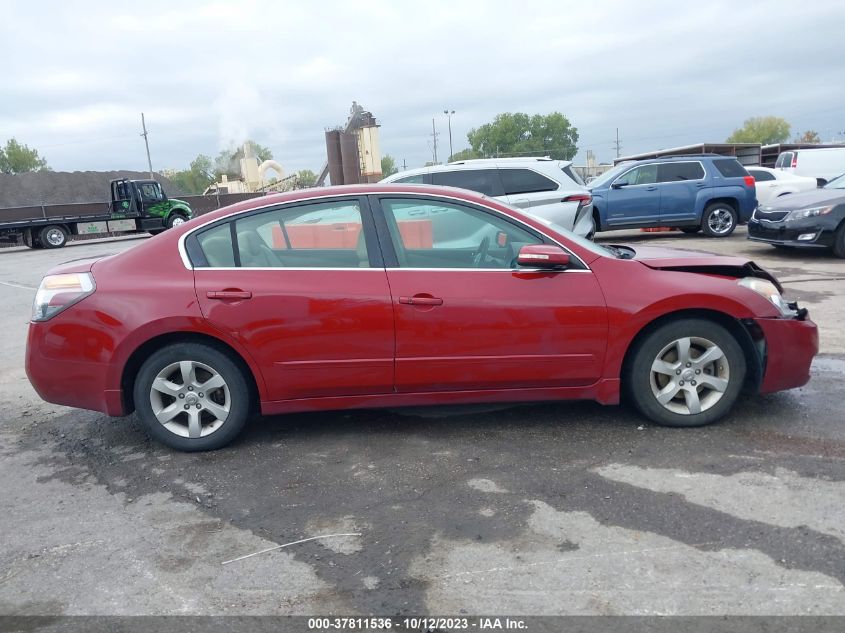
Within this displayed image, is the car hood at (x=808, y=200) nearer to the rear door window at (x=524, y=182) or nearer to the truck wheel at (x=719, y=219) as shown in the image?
the truck wheel at (x=719, y=219)

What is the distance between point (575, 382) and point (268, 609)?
89.1 inches

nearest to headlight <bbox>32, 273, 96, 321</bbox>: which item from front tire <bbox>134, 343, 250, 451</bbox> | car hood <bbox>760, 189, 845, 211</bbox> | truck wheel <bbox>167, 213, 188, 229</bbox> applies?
front tire <bbox>134, 343, 250, 451</bbox>

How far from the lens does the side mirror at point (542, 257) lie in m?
4.01

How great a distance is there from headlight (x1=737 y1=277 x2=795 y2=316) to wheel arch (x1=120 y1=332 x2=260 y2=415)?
3060mm

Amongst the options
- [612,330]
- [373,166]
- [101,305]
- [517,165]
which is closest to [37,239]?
[373,166]

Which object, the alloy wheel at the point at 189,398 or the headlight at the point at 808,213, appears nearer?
the alloy wheel at the point at 189,398

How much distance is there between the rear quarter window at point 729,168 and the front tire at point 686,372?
1170 centimetres

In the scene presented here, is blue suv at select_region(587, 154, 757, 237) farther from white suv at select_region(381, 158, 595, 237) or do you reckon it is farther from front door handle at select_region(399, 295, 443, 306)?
front door handle at select_region(399, 295, 443, 306)

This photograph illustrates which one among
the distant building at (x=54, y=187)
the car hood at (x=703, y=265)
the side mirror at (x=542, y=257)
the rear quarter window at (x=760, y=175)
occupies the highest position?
the distant building at (x=54, y=187)

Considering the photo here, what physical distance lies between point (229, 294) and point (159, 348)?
56 centimetres

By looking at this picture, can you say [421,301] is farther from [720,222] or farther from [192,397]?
[720,222]

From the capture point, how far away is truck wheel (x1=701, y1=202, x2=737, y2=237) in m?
14.6

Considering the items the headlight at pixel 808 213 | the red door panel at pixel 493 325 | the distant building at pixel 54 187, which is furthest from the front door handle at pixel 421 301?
the distant building at pixel 54 187

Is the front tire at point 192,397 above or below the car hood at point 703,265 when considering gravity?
below
